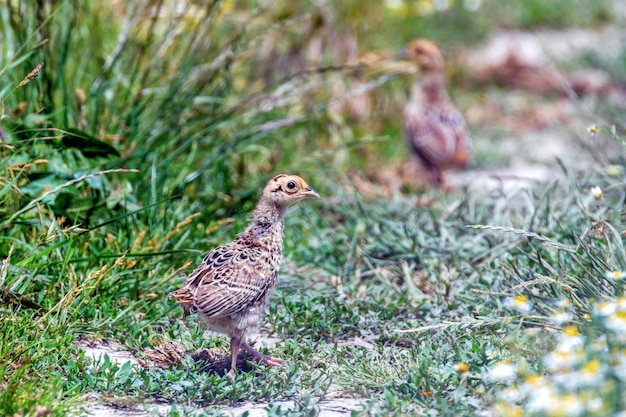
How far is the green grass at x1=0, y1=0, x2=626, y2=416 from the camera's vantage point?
3.95 metres

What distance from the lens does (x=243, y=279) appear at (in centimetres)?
425

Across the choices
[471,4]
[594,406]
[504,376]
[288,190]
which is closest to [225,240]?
[288,190]

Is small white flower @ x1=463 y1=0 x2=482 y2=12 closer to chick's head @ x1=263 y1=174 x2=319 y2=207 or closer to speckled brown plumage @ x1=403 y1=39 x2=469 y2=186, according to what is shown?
speckled brown plumage @ x1=403 y1=39 x2=469 y2=186

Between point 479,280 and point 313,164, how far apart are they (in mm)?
2598

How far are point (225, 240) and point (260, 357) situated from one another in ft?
5.15

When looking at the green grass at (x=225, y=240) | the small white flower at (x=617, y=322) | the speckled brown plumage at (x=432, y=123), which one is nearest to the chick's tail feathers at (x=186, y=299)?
the green grass at (x=225, y=240)

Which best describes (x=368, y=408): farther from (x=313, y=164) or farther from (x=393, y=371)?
(x=313, y=164)

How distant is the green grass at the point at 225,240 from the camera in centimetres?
395

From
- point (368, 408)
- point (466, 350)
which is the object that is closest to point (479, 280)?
point (466, 350)

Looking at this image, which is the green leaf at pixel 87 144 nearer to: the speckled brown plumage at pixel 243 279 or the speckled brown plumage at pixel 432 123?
the speckled brown plumage at pixel 243 279

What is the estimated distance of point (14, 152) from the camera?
5.00 meters

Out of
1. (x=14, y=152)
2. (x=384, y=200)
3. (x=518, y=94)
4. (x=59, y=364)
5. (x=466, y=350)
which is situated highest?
(x=14, y=152)

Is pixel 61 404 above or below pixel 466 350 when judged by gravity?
above

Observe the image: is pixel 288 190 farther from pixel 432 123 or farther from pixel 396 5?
pixel 396 5
